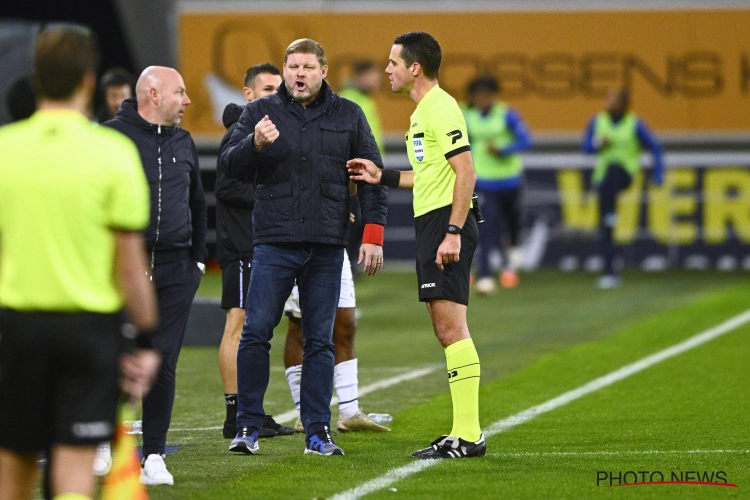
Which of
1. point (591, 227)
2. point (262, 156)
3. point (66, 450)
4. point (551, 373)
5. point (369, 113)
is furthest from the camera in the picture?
point (591, 227)

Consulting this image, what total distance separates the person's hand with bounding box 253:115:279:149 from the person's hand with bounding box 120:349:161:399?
2.44 metres

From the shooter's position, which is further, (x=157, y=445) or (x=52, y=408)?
(x=157, y=445)

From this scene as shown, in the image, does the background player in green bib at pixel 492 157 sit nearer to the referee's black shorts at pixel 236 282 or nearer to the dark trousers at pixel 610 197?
the dark trousers at pixel 610 197

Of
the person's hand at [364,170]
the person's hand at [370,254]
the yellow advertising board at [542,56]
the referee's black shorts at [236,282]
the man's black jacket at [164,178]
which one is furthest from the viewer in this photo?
the yellow advertising board at [542,56]

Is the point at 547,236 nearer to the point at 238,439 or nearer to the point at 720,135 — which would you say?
the point at 720,135

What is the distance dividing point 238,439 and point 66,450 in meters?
2.95

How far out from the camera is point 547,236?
2150 centimetres

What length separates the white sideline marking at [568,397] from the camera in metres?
6.31

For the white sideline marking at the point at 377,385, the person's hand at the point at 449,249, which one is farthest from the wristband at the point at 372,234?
the white sideline marking at the point at 377,385

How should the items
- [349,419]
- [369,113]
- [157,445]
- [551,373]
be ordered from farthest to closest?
[369,113], [551,373], [349,419], [157,445]

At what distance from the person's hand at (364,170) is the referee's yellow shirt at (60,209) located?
295cm

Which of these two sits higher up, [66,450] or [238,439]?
[66,450]

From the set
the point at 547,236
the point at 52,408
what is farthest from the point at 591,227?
the point at 52,408

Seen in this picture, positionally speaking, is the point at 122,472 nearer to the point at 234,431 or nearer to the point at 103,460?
the point at 103,460
